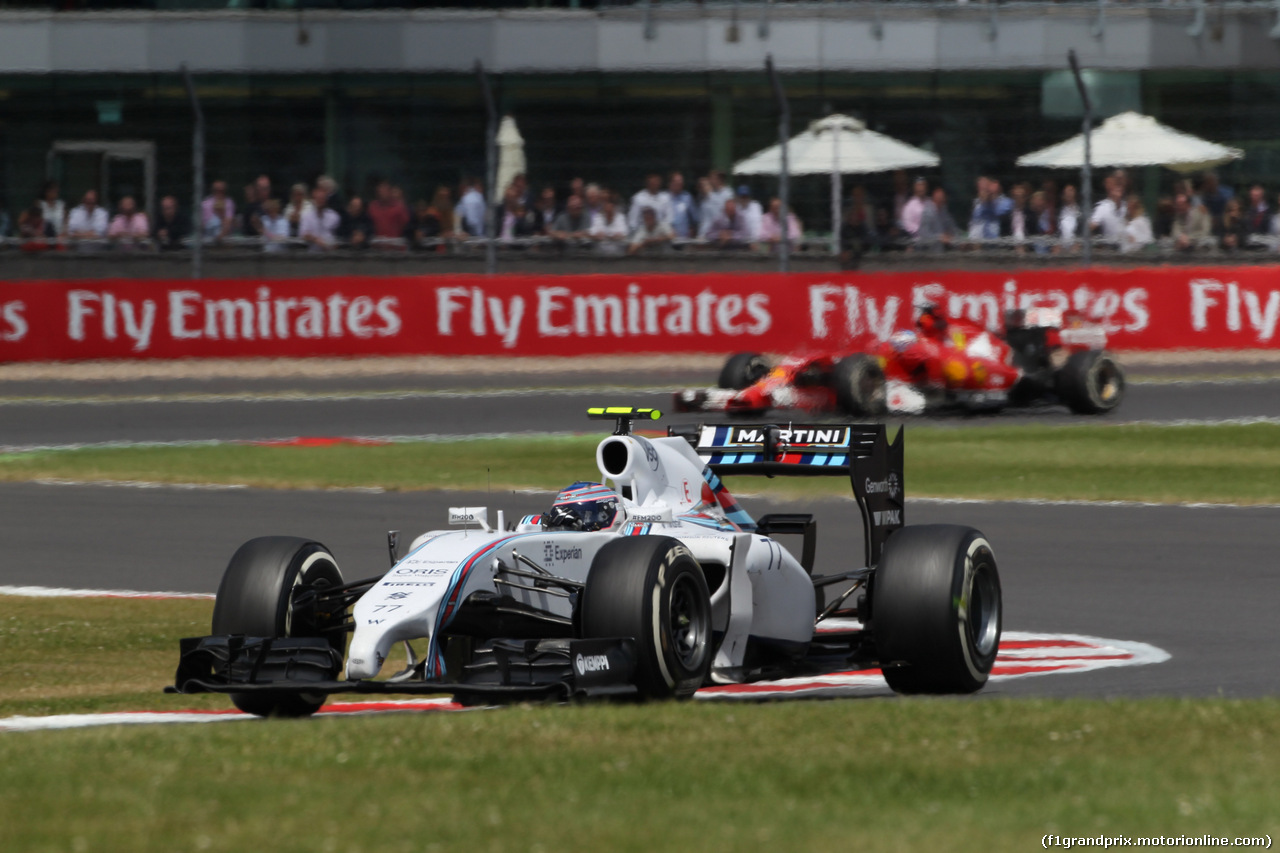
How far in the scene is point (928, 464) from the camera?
1869cm

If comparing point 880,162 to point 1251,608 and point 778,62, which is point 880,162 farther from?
point 1251,608

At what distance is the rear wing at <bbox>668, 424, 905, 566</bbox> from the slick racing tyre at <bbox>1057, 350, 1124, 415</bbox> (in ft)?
43.4

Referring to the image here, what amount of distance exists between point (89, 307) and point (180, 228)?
1963mm

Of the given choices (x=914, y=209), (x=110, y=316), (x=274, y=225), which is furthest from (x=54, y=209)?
(x=914, y=209)

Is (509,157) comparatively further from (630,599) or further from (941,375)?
(630,599)

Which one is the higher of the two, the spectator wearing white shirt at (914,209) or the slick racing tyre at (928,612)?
the spectator wearing white shirt at (914,209)

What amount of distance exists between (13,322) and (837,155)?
1159 centimetres

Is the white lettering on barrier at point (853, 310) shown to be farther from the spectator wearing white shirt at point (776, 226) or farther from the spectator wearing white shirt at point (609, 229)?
the spectator wearing white shirt at point (609, 229)

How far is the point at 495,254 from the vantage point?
1081 inches

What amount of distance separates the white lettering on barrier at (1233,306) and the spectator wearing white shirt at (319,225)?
1160 cm

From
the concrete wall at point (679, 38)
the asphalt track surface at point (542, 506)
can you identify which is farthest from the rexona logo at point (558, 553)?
the concrete wall at point (679, 38)

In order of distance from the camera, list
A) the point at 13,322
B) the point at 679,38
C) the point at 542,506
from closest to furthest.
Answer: the point at 542,506 < the point at 13,322 < the point at 679,38

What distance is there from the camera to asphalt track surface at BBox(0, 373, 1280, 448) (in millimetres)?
21734

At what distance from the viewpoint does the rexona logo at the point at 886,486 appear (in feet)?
29.7
